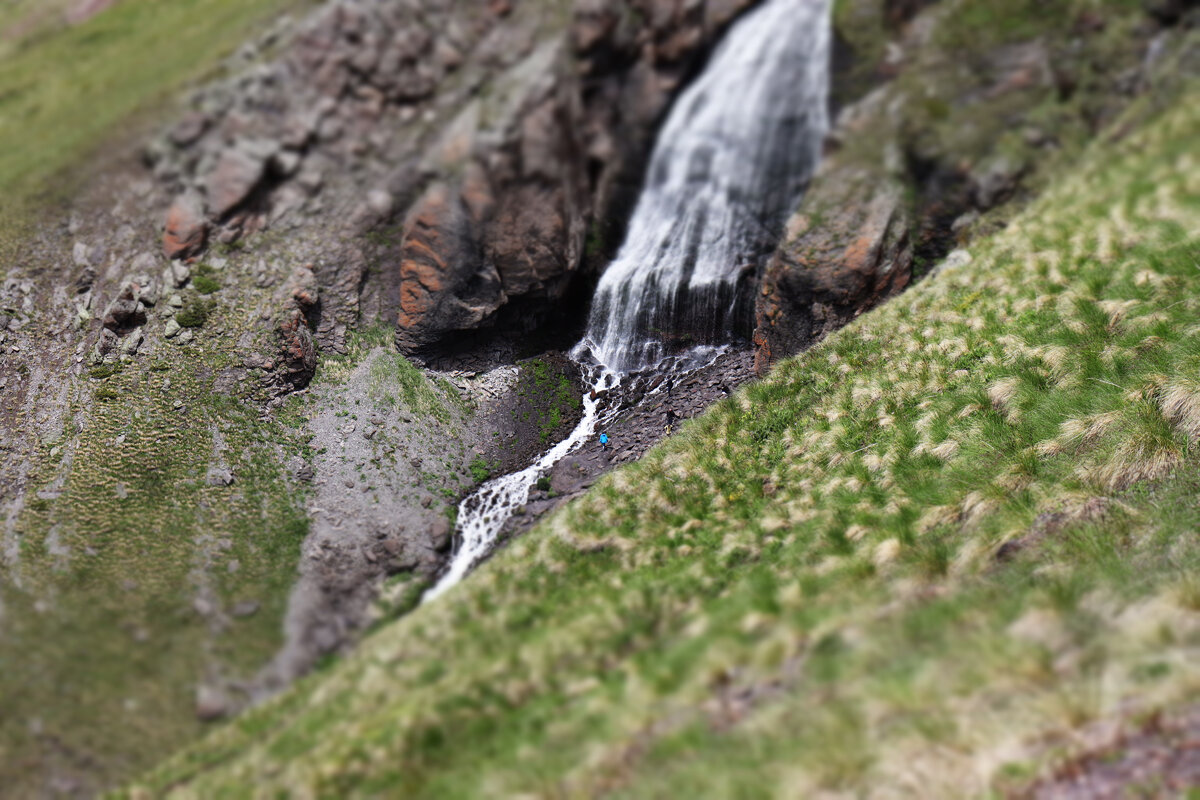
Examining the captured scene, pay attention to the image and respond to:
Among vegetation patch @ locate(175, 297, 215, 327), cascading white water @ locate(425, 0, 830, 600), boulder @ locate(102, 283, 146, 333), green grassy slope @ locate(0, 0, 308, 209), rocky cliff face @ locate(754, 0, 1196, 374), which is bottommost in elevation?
rocky cliff face @ locate(754, 0, 1196, 374)

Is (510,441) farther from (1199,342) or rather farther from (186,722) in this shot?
(1199,342)

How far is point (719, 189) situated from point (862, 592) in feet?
73.6

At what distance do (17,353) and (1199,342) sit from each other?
108ft

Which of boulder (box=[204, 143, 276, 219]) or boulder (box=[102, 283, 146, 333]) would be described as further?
boulder (box=[204, 143, 276, 219])

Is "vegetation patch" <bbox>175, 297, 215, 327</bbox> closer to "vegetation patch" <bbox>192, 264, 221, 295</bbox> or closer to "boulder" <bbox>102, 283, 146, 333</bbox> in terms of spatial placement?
"vegetation patch" <bbox>192, 264, 221, 295</bbox>

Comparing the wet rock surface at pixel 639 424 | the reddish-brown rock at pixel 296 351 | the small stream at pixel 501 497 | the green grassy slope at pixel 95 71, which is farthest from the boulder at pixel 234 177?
the wet rock surface at pixel 639 424

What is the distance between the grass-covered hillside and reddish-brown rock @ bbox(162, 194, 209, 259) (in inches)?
697

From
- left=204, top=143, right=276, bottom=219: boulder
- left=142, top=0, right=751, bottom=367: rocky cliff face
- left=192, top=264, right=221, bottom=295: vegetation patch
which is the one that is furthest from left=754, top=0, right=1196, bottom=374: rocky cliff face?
left=204, top=143, right=276, bottom=219: boulder

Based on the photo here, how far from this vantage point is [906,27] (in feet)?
106

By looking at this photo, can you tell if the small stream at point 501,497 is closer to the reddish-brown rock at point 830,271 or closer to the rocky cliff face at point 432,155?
the rocky cliff face at point 432,155

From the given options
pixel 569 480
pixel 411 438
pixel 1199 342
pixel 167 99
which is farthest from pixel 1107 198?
pixel 167 99

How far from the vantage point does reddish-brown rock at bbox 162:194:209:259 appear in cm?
2553

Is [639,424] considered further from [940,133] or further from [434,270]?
[940,133]

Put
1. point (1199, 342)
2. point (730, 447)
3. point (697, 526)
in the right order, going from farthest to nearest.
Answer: point (730, 447) → point (697, 526) → point (1199, 342)
